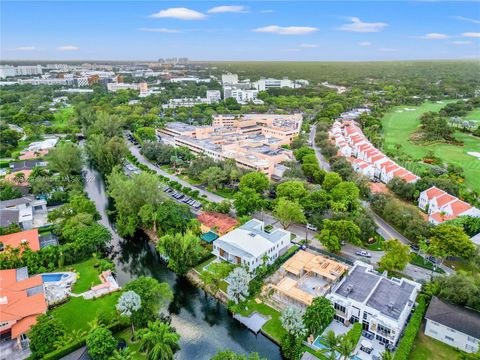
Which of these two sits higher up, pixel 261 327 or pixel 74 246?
pixel 74 246

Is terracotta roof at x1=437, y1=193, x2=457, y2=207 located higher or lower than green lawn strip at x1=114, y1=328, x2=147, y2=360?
higher

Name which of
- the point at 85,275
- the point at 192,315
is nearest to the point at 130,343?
the point at 192,315

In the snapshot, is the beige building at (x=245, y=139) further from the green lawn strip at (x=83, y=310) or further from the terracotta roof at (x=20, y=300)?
the terracotta roof at (x=20, y=300)

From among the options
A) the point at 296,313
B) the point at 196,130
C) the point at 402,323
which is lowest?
the point at 402,323

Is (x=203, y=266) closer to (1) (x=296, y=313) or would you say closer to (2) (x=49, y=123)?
(1) (x=296, y=313)

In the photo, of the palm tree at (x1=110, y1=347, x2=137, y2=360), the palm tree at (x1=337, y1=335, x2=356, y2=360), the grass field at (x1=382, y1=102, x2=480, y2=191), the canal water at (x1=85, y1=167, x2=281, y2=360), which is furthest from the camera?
the grass field at (x1=382, y1=102, x2=480, y2=191)

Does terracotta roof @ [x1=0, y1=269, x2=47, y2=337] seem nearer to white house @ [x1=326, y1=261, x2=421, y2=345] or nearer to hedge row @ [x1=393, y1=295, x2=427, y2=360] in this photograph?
white house @ [x1=326, y1=261, x2=421, y2=345]

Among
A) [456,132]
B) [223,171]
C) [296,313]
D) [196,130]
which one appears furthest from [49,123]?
[456,132]

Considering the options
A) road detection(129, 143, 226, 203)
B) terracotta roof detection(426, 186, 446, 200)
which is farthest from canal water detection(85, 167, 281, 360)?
terracotta roof detection(426, 186, 446, 200)
